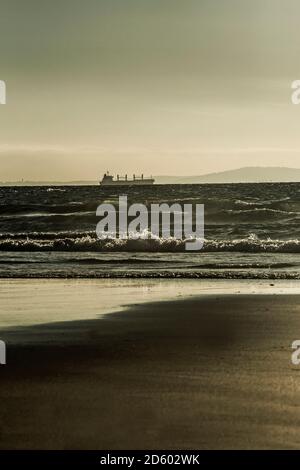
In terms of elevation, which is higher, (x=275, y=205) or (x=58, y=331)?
(x=275, y=205)

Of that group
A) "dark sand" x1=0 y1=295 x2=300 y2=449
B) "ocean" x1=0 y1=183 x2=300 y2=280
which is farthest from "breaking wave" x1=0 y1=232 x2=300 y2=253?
"dark sand" x1=0 y1=295 x2=300 y2=449

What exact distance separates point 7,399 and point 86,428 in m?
1.12

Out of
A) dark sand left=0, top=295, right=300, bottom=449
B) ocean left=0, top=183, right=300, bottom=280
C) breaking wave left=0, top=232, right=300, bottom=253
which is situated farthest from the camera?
breaking wave left=0, top=232, right=300, bottom=253

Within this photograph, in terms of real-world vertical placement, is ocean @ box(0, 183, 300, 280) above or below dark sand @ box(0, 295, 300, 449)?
above

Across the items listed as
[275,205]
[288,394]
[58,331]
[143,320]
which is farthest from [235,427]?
[275,205]

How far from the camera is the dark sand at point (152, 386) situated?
19.2ft

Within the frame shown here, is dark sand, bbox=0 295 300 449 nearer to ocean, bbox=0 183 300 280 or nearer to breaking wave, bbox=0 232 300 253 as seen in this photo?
ocean, bbox=0 183 300 280

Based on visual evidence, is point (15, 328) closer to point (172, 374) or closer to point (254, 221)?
point (172, 374)

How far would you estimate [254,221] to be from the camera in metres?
45.1

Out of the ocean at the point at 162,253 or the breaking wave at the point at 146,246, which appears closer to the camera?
the ocean at the point at 162,253

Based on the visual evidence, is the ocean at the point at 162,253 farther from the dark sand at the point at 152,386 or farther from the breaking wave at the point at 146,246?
the dark sand at the point at 152,386

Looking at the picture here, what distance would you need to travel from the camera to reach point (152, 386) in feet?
23.6

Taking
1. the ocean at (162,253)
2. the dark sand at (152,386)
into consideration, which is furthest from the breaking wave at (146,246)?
the dark sand at (152,386)

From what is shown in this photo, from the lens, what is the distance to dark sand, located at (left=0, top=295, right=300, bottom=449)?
584 cm
